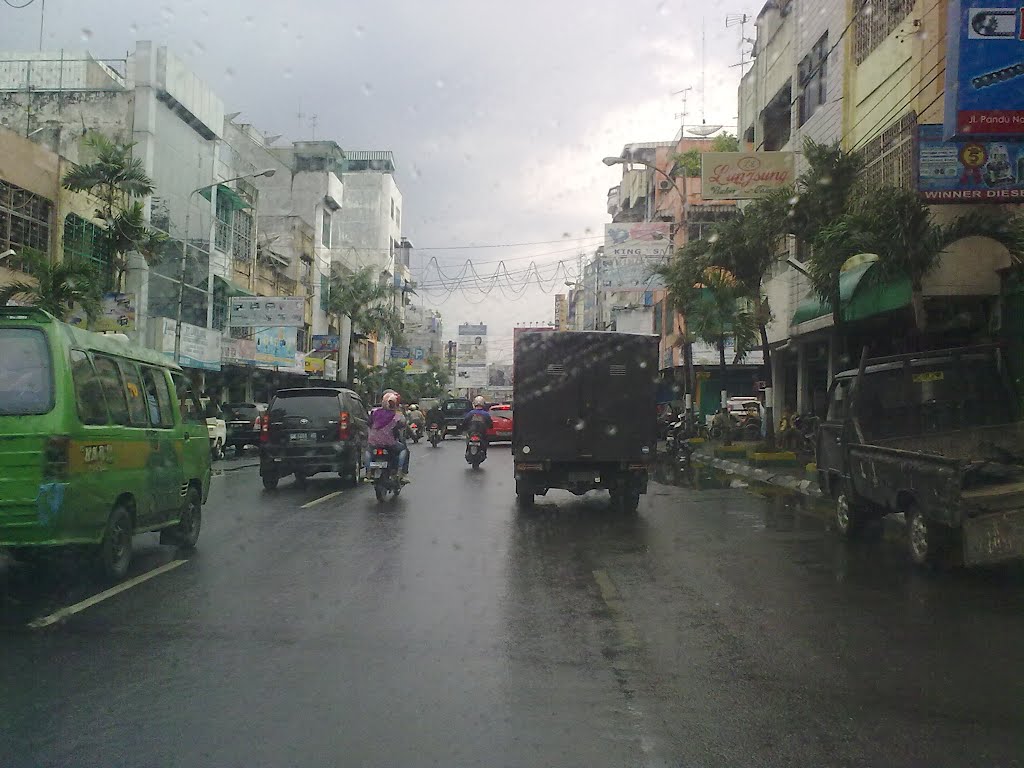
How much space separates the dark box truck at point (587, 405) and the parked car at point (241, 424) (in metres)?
16.6

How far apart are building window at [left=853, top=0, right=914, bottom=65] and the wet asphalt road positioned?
1497 centimetres

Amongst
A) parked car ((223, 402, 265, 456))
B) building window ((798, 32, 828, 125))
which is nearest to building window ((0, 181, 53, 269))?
parked car ((223, 402, 265, 456))

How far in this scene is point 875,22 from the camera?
22438 mm

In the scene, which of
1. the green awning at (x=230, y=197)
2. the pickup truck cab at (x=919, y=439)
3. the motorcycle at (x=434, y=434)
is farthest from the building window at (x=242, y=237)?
the pickup truck cab at (x=919, y=439)

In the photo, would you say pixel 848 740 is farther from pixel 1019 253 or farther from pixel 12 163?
pixel 12 163

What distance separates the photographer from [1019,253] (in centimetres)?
1645

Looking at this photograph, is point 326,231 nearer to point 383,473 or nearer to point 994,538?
point 383,473

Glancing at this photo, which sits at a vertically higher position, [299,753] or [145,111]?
[145,111]

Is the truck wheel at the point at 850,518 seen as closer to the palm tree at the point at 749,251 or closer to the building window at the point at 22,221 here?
the palm tree at the point at 749,251

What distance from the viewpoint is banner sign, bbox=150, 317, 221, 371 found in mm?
32750

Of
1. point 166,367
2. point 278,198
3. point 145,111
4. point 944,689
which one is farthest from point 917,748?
point 278,198

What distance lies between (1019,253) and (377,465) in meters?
11.5

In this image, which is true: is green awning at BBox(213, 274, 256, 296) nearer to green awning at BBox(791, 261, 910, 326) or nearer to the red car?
the red car

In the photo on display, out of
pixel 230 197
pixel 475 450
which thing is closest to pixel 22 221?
pixel 475 450
